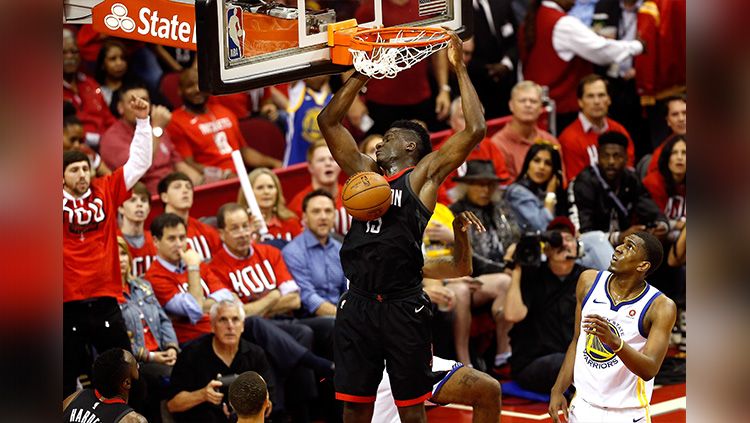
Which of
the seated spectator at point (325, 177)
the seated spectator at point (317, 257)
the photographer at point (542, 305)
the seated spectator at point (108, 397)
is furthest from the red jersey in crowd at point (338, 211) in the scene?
the seated spectator at point (108, 397)

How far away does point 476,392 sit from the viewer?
6.59 m

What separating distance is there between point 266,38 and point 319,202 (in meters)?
2.95

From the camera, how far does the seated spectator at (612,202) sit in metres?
10.5

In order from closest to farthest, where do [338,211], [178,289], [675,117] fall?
[178,289]
[338,211]
[675,117]

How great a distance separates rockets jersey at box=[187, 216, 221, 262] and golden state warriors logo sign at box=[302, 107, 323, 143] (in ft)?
6.94

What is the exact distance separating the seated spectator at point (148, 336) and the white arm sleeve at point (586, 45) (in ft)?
17.6

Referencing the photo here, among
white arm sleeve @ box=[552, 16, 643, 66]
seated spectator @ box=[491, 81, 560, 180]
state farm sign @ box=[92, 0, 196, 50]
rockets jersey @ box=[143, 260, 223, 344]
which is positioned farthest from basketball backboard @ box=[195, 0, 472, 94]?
white arm sleeve @ box=[552, 16, 643, 66]

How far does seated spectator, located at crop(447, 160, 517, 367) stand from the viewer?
9.67 metres

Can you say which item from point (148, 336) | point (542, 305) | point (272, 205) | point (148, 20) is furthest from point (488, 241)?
point (148, 20)

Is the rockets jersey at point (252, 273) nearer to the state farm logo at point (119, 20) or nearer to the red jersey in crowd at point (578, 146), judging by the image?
the state farm logo at point (119, 20)

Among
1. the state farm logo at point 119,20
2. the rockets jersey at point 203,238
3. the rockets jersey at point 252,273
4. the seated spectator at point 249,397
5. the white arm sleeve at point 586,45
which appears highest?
the white arm sleeve at point 586,45

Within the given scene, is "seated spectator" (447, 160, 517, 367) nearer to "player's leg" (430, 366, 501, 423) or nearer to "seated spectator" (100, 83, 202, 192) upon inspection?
"seated spectator" (100, 83, 202, 192)

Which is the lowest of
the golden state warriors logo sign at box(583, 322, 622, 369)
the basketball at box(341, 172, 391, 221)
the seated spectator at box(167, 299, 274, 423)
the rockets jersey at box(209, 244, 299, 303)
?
the seated spectator at box(167, 299, 274, 423)

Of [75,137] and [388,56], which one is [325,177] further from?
[388,56]
